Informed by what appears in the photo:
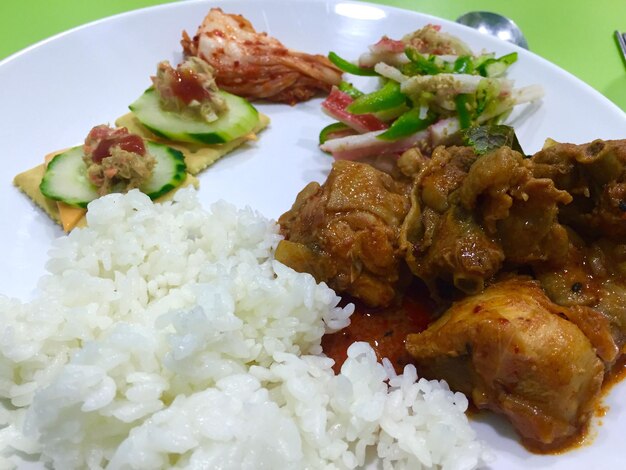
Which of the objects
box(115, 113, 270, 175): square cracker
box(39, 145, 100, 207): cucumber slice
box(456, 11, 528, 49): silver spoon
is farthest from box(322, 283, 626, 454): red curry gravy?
box(456, 11, 528, 49): silver spoon

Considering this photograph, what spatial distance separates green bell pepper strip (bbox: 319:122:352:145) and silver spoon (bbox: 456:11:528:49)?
237cm

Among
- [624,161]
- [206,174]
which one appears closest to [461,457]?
[624,161]

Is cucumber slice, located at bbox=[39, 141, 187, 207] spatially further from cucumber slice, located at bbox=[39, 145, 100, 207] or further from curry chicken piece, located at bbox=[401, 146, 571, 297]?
curry chicken piece, located at bbox=[401, 146, 571, 297]

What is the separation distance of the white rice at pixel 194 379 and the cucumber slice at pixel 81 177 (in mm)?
620

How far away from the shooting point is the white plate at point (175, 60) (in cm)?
400

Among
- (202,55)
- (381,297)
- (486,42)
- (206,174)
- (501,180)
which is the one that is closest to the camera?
(501,180)

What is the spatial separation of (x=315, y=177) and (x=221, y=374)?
83.4 inches

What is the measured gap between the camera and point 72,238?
3.35m

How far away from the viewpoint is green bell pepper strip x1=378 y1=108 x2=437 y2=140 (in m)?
4.47

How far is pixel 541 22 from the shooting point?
649 cm

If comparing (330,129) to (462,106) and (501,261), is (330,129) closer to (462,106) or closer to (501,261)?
(462,106)

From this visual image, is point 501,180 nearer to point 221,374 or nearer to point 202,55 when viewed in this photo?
point 221,374

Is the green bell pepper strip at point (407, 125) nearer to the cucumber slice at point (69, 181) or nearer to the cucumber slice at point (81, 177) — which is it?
the cucumber slice at point (81, 177)

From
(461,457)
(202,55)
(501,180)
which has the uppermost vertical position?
(501,180)
